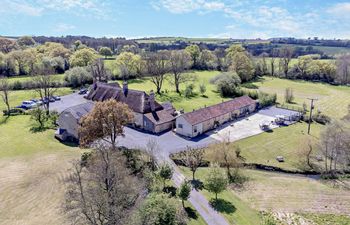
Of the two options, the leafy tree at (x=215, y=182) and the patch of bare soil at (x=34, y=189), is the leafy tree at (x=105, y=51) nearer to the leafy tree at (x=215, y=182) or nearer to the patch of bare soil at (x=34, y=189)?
the patch of bare soil at (x=34, y=189)

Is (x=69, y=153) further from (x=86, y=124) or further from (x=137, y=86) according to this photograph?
(x=137, y=86)

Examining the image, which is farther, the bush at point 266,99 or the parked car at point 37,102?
the bush at point 266,99

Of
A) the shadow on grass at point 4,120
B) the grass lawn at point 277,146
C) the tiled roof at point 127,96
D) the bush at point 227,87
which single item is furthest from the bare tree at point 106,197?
the bush at point 227,87

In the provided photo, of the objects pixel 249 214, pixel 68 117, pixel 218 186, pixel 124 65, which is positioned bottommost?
pixel 249 214

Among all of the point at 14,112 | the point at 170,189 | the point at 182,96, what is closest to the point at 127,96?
the point at 182,96

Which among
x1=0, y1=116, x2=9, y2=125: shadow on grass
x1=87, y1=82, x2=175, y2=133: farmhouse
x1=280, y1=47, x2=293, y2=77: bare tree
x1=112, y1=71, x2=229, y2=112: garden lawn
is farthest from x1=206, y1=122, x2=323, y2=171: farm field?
x1=280, y1=47, x2=293, y2=77: bare tree

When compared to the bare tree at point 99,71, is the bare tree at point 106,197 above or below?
below

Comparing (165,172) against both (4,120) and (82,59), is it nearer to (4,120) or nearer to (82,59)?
(4,120)

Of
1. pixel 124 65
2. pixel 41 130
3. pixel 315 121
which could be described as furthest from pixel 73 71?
pixel 315 121
